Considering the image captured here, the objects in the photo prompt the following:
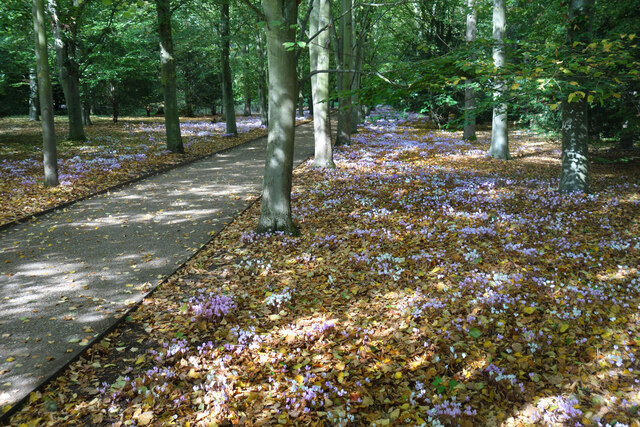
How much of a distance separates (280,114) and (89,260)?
439 cm

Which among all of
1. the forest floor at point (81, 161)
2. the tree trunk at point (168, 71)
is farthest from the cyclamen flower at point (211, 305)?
the tree trunk at point (168, 71)

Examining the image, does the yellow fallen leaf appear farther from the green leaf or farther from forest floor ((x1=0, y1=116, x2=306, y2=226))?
forest floor ((x1=0, y1=116, x2=306, y2=226))

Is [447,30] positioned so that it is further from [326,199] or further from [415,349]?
[415,349]

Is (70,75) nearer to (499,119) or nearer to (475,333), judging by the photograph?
(499,119)

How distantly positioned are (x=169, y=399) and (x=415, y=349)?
2.64 meters

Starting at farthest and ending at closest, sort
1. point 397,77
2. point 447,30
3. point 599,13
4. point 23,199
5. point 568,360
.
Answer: point 447,30, point 599,13, point 23,199, point 397,77, point 568,360

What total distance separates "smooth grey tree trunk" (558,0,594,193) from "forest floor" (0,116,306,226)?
13123mm

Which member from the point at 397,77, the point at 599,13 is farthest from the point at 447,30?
the point at 397,77

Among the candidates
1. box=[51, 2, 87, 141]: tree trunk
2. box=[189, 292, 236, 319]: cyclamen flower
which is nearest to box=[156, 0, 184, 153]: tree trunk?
box=[51, 2, 87, 141]: tree trunk

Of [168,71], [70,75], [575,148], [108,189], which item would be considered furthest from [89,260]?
[70,75]

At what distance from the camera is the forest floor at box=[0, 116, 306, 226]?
10.6 meters

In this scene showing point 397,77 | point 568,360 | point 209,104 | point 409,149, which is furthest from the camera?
point 209,104

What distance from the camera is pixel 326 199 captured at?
10531mm

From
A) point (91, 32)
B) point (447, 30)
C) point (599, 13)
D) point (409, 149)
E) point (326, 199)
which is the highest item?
point (447, 30)
